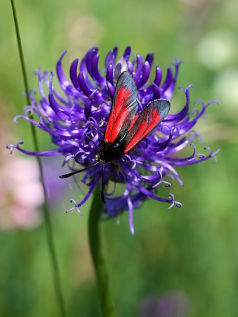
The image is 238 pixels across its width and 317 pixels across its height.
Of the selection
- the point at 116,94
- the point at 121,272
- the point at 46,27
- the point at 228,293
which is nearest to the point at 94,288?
the point at 121,272

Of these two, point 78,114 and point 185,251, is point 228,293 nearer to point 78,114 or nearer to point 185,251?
point 185,251

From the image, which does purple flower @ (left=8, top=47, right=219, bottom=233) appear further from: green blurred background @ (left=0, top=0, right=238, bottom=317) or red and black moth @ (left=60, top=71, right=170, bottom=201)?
green blurred background @ (left=0, top=0, right=238, bottom=317)

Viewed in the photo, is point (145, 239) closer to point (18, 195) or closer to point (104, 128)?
point (18, 195)

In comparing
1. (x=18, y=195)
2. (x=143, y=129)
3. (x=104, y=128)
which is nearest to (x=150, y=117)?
(x=143, y=129)

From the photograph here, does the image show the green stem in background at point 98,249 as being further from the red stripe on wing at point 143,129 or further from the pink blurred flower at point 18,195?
the pink blurred flower at point 18,195

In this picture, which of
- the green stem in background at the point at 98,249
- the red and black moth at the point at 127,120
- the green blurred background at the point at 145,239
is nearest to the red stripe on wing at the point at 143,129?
the red and black moth at the point at 127,120

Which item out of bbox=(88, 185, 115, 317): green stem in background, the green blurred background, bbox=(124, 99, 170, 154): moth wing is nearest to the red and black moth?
bbox=(124, 99, 170, 154): moth wing
